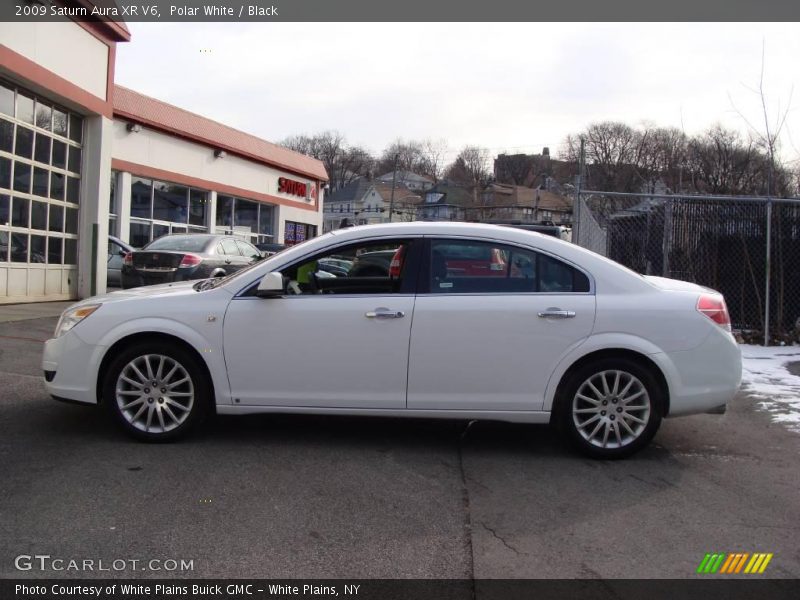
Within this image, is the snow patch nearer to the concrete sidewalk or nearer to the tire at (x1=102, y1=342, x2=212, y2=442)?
the tire at (x1=102, y1=342, x2=212, y2=442)

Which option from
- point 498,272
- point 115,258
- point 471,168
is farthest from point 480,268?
point 471,168

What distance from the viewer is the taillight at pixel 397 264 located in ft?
17.0

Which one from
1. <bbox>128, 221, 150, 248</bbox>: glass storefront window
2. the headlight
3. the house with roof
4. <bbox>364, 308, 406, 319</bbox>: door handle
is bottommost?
the headlight

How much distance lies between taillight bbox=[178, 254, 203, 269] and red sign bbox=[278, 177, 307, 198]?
18.2 meters

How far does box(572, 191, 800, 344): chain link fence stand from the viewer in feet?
34.1

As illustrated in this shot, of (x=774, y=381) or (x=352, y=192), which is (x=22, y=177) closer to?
(x=774, y=381)

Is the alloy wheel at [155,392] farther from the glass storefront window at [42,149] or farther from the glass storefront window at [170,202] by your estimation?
the glass storefront window at [170,202]

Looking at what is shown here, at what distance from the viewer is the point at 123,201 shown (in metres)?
19.9

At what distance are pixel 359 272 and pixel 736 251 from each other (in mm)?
7492

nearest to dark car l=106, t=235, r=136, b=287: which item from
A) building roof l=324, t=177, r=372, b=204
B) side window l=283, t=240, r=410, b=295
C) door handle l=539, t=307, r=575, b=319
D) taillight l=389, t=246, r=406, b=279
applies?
side window l=283, t=240, r=410, b=295

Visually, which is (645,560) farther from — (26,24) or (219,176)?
(219,176)

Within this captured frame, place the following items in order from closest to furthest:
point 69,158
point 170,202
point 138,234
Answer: point 69,158, point 138,234, point 170,202

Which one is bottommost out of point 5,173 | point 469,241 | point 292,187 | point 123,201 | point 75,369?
point 75,369

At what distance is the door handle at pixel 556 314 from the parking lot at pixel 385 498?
1019 mm
